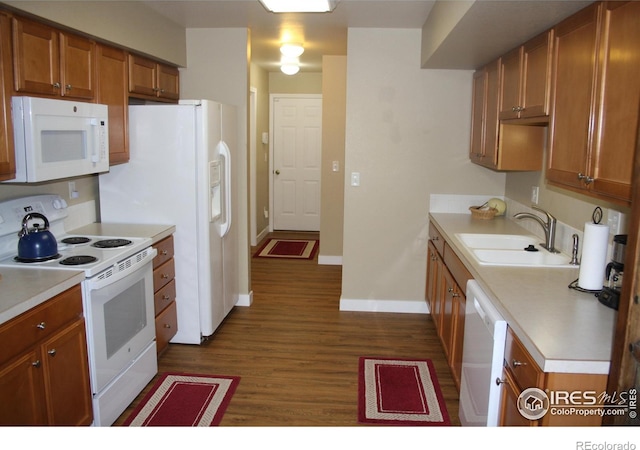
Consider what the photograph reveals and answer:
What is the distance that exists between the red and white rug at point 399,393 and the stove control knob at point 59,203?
214 centimetres

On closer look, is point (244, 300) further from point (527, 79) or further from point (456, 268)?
point (527, 79)

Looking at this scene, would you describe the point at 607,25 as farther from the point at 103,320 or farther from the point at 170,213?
the point at 170,213

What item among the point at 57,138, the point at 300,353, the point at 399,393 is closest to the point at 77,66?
the point at 57,138

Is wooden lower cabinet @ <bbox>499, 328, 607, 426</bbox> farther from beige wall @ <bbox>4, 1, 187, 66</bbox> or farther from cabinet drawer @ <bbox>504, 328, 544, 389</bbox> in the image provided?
beige wall @ <bbox>4, 1, 187, 66</bbox>

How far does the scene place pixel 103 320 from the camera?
103 inches

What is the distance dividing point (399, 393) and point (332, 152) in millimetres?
3442

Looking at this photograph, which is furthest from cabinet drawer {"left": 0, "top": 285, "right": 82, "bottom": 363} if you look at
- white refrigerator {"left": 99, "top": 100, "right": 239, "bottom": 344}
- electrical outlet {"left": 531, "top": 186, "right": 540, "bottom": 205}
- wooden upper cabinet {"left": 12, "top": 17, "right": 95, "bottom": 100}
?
electrical outlet {"left": 531, "top": 186, "right": 540, "bottom": 205}

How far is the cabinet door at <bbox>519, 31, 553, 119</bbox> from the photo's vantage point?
Result: 97.5 inches

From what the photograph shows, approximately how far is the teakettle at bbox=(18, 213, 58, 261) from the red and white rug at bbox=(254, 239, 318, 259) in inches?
154

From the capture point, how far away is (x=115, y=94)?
132 inches

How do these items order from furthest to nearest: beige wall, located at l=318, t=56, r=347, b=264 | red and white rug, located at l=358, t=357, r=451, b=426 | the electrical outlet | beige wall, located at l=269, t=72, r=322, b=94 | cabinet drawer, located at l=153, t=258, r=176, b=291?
beige wall, located at l=269, t=72, r=322, b=94 → beige wall, located at l=318, t=56, r=347, b=264 → the electrical outlet → cabinet drawer, located at l=153, t=258, r=176, b=291 → red and white rug, located at l=358, t=357, r=451, b=426

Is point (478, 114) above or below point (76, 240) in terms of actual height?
above
